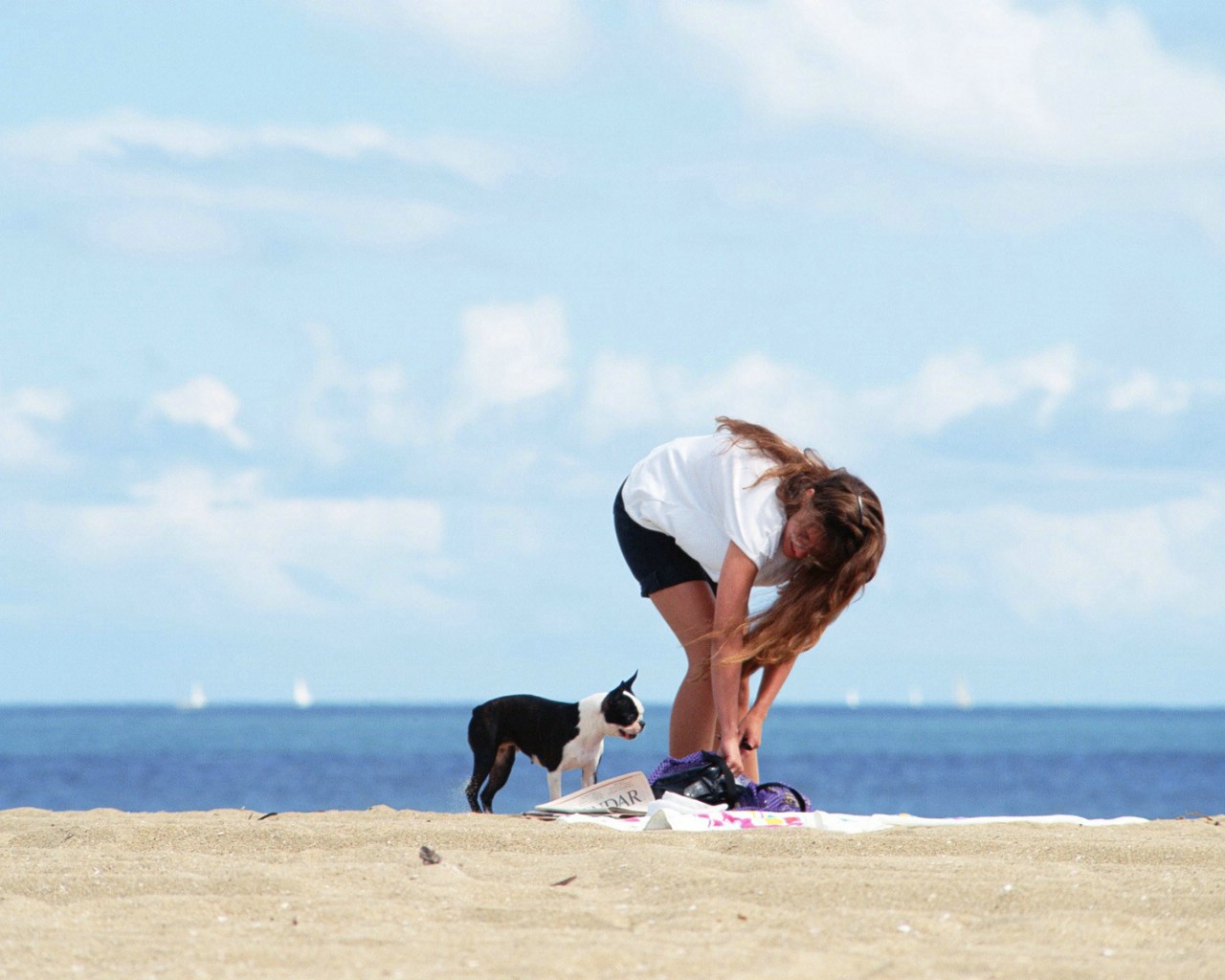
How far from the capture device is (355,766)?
41.6 meters

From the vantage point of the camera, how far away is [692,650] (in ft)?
17.2

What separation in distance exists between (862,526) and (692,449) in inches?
29.0

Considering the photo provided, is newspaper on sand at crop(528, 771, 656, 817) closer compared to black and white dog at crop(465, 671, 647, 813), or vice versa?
newspaper on sand at crop(528, 771, 656, 817)

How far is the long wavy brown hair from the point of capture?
4.87 m

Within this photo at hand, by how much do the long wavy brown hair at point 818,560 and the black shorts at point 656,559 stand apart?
0.38 m

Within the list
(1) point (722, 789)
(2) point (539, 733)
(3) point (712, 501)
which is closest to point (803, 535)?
(3) point (712, 501)

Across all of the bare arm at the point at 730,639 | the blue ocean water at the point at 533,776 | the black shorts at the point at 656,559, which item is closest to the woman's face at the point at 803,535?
the bare arm at the point at 730,639

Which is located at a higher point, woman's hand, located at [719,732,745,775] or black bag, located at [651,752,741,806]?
woman's hand, located at [719,732,745,775]

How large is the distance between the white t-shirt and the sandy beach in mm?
1235

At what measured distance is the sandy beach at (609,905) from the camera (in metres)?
2.46

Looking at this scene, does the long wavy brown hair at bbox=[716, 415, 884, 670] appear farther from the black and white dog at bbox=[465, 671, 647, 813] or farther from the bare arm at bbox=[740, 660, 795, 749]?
the black and white dog at bbox=[465, 671, 647, 813]

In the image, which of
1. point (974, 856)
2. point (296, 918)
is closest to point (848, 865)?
point (974, 856)

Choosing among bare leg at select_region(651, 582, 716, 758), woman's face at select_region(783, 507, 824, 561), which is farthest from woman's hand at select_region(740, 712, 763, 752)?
woman's face at select_region(783, 507, 824, 561)

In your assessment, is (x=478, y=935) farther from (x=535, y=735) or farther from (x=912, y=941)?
(x=535, y=735)
